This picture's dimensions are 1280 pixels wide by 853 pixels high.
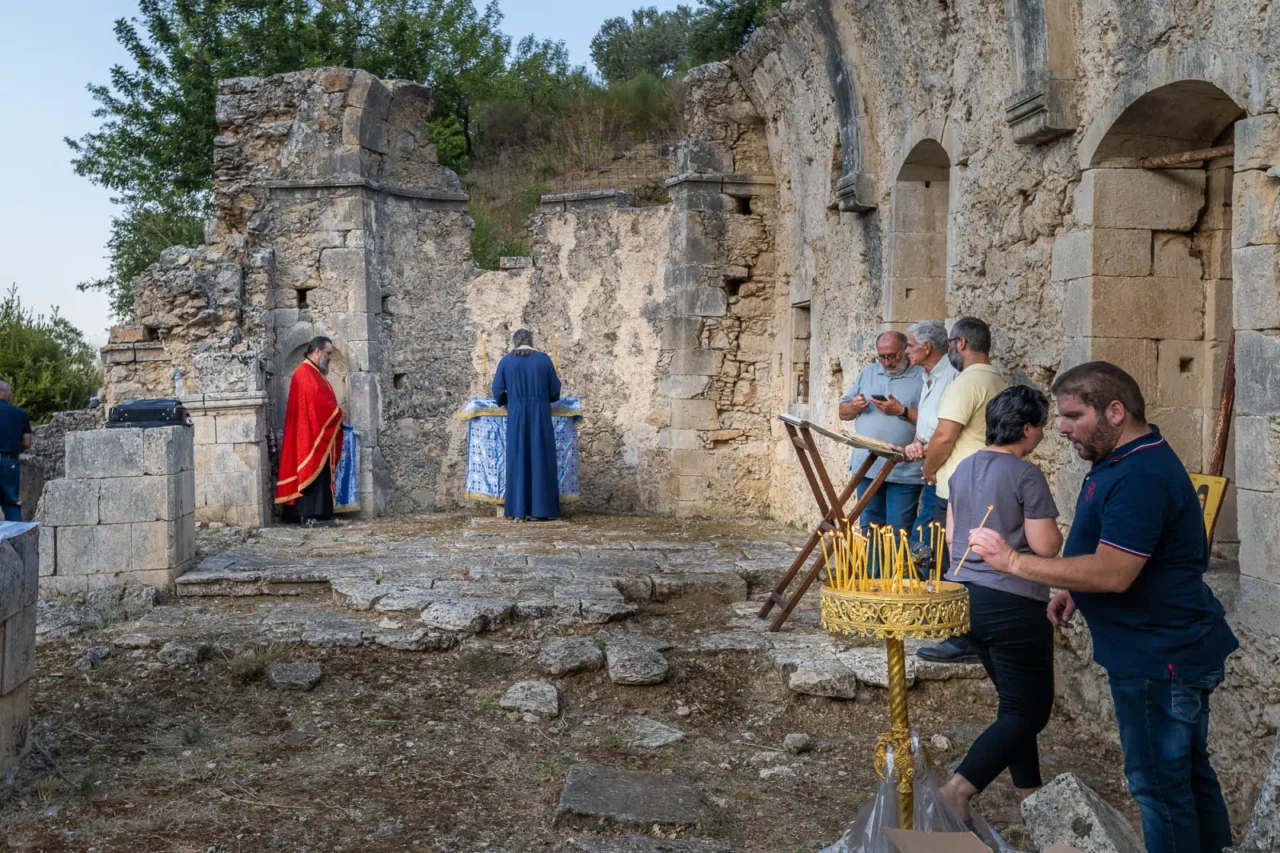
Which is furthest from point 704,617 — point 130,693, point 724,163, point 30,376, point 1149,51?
point 30,376

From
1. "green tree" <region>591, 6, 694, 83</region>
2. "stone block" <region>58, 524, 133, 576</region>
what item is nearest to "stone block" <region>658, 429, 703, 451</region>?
"stone block" <region>58, 524, 133, 576</region>

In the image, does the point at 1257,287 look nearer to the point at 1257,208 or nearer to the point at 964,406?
the point at 1257,208

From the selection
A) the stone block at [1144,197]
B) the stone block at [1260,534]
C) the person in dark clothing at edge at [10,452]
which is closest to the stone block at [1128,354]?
the stone block at [1144,197]

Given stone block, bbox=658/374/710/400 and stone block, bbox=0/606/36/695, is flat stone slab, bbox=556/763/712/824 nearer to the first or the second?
stone block, bbox=0/606/36/695

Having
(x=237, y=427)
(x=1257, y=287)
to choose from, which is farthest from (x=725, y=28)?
(x=1257, y=287)

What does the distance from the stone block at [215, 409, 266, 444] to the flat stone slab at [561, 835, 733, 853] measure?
6.22m

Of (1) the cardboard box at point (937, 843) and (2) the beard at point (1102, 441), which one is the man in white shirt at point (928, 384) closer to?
(2) the beard at point (1102, 441)

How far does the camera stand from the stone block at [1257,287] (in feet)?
13.6

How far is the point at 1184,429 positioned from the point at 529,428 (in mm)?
5969

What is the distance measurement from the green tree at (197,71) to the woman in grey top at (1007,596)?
1623cm

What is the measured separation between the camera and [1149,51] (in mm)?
4887

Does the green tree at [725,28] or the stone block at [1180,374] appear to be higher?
the green tree at [725,28]

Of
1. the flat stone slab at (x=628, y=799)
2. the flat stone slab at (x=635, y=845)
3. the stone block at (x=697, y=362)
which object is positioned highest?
the stone block at (x=697, y=362)

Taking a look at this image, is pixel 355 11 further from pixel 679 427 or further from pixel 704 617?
pixel 704 617
